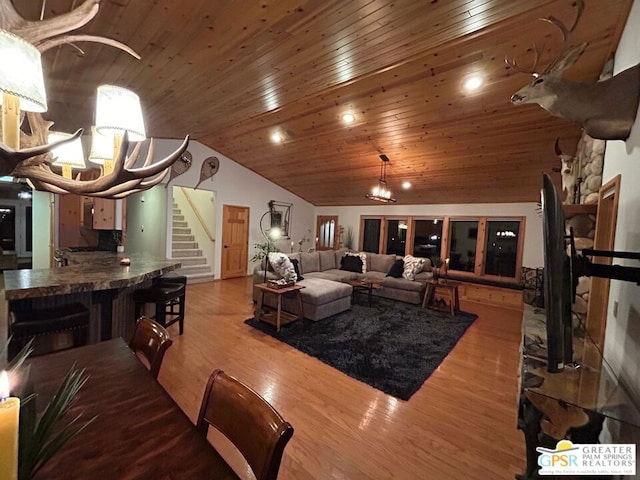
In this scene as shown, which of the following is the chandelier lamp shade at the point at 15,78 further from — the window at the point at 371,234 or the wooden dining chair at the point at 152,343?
the window at the point at 371,234

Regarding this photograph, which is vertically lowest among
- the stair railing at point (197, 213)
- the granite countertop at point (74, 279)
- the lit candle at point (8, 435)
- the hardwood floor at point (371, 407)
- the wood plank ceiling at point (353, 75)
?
the hardwood floor at point (371, 407)

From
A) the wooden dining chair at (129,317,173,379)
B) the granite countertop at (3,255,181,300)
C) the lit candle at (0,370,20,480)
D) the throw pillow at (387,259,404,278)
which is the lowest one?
the throw pillow at (387,259,404,278)

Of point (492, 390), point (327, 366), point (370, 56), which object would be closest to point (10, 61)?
point (370, 56)

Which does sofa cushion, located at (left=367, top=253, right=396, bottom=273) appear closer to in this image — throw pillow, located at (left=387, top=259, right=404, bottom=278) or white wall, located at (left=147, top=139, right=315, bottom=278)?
throw pillow, located at (left=387, top=259, right=404, bottom=278)

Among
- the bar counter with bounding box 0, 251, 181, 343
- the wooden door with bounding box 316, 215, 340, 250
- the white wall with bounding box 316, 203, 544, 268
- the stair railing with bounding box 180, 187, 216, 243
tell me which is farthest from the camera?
the wooden door with bounding box 316, 215, 340, 250

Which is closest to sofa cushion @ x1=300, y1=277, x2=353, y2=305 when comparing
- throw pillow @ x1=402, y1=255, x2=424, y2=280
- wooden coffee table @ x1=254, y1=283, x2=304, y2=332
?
wooden coffee table @ x1=254, y1=283, x2=304, y2=332

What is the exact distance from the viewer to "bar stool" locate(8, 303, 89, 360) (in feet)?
6.86

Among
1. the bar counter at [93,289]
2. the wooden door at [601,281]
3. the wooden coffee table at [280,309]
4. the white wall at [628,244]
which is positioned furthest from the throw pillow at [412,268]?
the bar counter at [93,289]

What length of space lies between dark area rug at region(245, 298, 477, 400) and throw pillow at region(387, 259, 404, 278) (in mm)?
1021

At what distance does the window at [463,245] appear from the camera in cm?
Answer: 633

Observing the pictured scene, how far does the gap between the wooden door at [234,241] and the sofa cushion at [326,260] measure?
2.24 metres

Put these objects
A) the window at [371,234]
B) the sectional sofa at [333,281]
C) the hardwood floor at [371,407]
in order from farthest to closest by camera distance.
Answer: the window at [371,234] < the sectional sofa at [333,281] < the hardwood floor at [371,407]

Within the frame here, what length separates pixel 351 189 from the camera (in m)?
7.08

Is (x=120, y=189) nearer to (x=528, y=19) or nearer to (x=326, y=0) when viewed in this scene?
(x=326, y=0)
